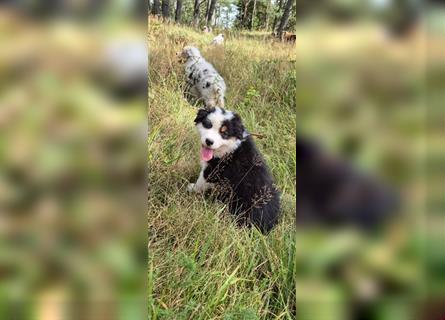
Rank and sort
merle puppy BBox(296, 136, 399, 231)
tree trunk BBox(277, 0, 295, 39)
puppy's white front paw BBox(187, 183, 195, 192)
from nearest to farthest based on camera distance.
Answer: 1. merle puppy BBox(296, 136, 399, 231)
2. tree trunk BBox(277, 0, 295, 39)
3. puppy's white front paw BBox(187, 183, 195, 192)

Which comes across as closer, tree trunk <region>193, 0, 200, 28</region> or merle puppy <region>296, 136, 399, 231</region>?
merle puppy <region>296, 136, 399, 231</region>

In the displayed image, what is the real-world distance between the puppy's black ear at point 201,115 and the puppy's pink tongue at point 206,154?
83 millimetres

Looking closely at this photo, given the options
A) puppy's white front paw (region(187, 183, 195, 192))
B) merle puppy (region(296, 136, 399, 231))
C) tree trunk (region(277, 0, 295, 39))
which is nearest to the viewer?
merle puppy (region(296, 136, 399, 231))

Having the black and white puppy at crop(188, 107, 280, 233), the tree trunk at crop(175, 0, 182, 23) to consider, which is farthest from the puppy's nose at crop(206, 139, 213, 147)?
the tree trunk at crop(175, 0, 182, 23)

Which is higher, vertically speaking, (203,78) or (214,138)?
(203,78)

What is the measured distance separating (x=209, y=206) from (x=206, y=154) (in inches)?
6.0

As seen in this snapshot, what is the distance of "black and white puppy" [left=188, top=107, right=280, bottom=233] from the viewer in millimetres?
1329

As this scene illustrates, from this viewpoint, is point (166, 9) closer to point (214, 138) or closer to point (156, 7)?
point (156, 7)

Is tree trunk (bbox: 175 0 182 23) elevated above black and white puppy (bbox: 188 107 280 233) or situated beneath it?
elevated above

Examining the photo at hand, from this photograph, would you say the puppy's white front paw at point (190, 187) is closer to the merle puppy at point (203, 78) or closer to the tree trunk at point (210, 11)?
the merle puppy at point (203, 78)

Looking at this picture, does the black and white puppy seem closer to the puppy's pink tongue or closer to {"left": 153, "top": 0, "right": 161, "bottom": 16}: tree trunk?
the puppy's pink tongue

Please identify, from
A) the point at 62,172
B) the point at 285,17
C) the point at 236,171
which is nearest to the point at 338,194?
the point at 236,171

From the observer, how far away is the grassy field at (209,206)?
50.4 inches

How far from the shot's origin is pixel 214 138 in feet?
4.37
